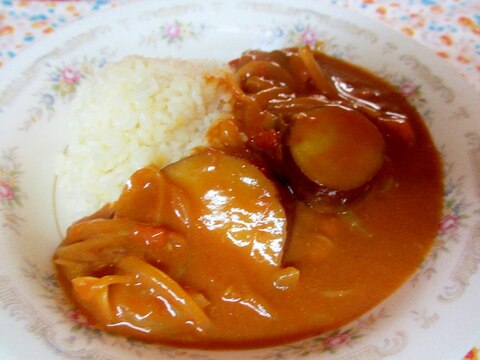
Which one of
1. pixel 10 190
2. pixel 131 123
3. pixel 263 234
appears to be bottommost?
pixel 263 234

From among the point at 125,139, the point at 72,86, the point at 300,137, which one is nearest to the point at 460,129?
the point at 300,137

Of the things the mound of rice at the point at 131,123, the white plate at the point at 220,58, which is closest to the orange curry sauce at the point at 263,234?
the white plate at the point at 220,58

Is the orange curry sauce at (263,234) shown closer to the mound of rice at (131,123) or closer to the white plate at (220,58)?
the white plate at (220,58)

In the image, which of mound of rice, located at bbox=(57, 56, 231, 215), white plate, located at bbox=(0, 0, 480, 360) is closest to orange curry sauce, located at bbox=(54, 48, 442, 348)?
white plate, located at bbox=(0, 0, 480, 360)

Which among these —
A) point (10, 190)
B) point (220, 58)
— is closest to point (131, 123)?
point (10, 190)

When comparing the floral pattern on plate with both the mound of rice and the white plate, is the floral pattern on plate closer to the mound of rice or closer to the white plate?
the white plate

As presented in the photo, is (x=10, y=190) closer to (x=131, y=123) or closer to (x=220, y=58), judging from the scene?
(x=131, y=123)

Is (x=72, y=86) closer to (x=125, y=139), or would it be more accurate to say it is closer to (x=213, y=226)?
(x=125, y=139)
